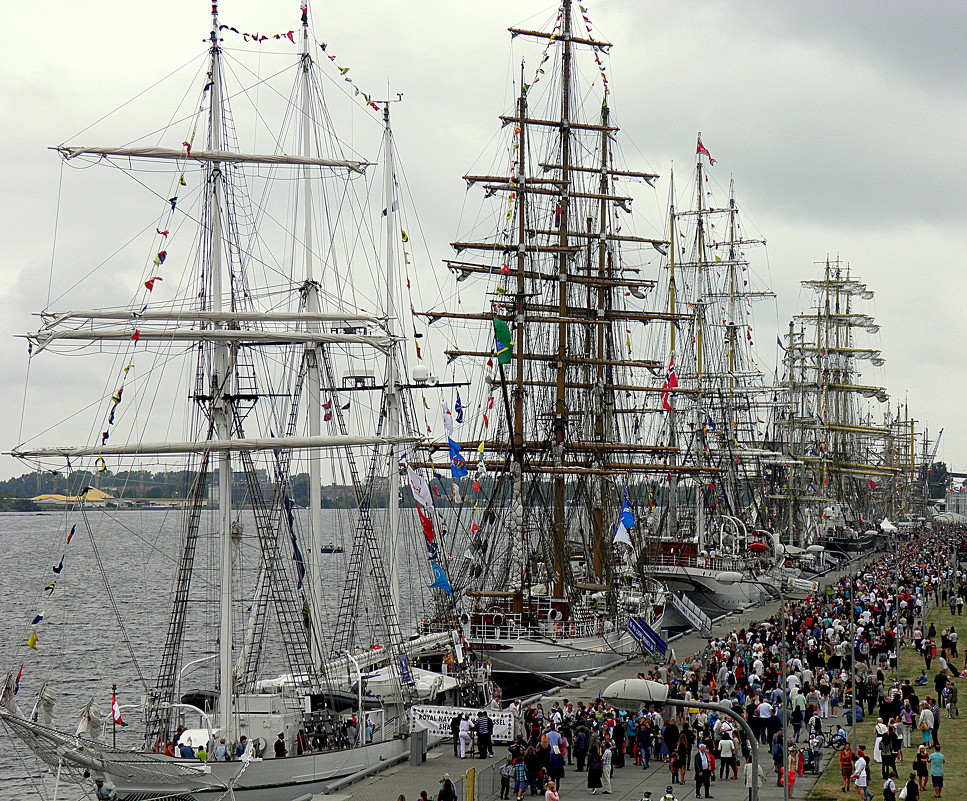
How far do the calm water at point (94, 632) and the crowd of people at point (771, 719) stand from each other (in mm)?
9914

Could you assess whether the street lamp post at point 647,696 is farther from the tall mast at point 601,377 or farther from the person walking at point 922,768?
the tall mast at point 601,377

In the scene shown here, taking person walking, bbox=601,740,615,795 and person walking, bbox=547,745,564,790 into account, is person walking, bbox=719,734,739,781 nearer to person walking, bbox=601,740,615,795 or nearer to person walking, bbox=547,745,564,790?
person walking, bbox=601,740,615,795

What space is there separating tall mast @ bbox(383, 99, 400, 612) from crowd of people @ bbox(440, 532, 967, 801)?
6246 mm

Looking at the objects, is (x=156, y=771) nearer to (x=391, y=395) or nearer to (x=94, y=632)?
(x=391, y=395)

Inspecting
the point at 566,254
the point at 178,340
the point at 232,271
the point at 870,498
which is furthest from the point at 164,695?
the point at 870,498

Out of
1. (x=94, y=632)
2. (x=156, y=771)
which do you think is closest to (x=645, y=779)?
(x=156, y=771)

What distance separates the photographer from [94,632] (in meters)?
70.6

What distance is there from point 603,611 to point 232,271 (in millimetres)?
23580

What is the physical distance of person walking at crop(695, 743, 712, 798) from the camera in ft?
81.9

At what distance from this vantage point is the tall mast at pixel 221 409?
27.7 meters

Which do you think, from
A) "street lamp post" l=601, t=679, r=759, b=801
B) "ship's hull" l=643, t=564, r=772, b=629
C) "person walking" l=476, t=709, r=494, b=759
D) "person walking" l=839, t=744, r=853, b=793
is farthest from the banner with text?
"ship's hull" l=643, t=564, r=772, b=629

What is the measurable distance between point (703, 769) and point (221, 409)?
13.4 meters

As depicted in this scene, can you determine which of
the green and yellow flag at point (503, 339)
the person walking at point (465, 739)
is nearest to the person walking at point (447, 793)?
the person walking at point (465, 739)

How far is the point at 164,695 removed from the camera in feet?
93.7
